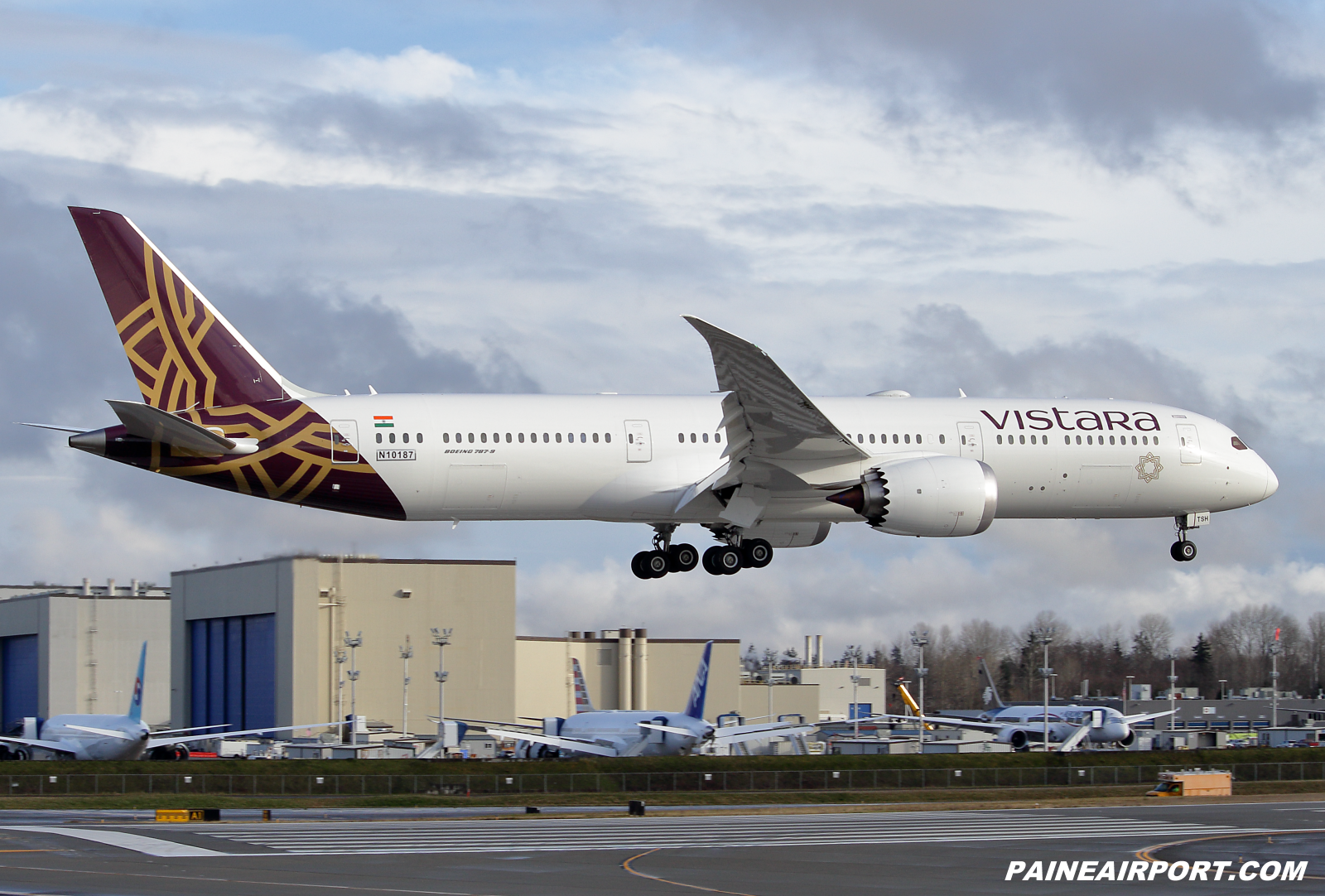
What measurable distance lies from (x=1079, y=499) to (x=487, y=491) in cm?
1631

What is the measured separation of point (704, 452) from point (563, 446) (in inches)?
148

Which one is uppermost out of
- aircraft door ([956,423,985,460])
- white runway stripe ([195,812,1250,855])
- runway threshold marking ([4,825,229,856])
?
aircraft door ([956,423,985,460])

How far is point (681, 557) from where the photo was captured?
41.9 meters

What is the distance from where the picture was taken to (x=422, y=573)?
84188 millimetres

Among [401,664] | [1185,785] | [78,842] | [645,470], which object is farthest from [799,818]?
[401,664]

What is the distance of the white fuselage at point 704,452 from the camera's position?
37812mm

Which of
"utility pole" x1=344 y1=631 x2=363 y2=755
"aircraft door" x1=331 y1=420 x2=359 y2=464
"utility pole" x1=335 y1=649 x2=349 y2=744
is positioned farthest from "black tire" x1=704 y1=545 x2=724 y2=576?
"utility pole" x1=335 y1=649 x2=349 y2=744

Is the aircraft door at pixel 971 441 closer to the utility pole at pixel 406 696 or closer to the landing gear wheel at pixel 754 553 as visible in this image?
the landing gear wheel at pixel 754 553

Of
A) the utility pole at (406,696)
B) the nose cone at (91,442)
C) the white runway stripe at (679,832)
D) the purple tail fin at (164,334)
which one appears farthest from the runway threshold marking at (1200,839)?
the utility pole at (406,696)

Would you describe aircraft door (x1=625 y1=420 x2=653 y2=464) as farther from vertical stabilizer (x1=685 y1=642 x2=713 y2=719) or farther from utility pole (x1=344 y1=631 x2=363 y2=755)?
utility pole (x1=344 y1=631 x2=363 y2=755)

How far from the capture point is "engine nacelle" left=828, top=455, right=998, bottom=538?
38.0 metres

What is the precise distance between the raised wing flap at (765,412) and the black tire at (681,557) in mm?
3701

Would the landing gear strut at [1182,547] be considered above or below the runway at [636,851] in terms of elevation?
above

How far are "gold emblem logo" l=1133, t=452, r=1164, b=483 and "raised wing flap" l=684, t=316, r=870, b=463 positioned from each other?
8.61 metres
